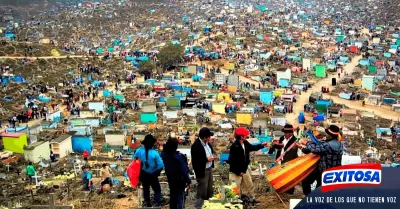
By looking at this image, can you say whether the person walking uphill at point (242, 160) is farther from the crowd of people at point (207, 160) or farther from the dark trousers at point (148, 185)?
the dark trousers at point (148, 185)

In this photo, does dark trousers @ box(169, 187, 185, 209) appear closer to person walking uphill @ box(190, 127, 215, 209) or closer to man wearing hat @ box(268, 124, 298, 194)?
person walking uphill @ box(190, 127, 215, 209)

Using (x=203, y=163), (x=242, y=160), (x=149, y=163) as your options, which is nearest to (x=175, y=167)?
(x=203, y=163)

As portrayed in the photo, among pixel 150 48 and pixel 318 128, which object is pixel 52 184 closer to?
pixel 318 128

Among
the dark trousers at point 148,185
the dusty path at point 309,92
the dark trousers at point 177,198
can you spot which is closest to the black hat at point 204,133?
the dark trousers at point 177,198

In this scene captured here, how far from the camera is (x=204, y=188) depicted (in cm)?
652

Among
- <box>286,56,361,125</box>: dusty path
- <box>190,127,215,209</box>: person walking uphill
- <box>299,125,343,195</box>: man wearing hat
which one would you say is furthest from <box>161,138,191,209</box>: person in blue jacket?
<box>286,56,361,125</box>: dusty path

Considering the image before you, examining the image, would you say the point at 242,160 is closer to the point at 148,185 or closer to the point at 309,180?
the point at 309,180

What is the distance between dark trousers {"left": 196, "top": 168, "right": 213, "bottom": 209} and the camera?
21.2 feet

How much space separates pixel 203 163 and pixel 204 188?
47 cm

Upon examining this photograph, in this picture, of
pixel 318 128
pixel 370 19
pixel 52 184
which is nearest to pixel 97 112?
pixel 318 128

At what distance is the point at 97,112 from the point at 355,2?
98.8m

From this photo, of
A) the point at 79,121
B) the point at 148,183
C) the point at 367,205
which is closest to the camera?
the point at 367,205

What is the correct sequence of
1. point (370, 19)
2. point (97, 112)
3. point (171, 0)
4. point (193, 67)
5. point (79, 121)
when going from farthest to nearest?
point (171, 0) → point (370, 19) → point (193, 67) → point (97, 112) → point (79, 121)

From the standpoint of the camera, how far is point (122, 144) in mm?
21578
